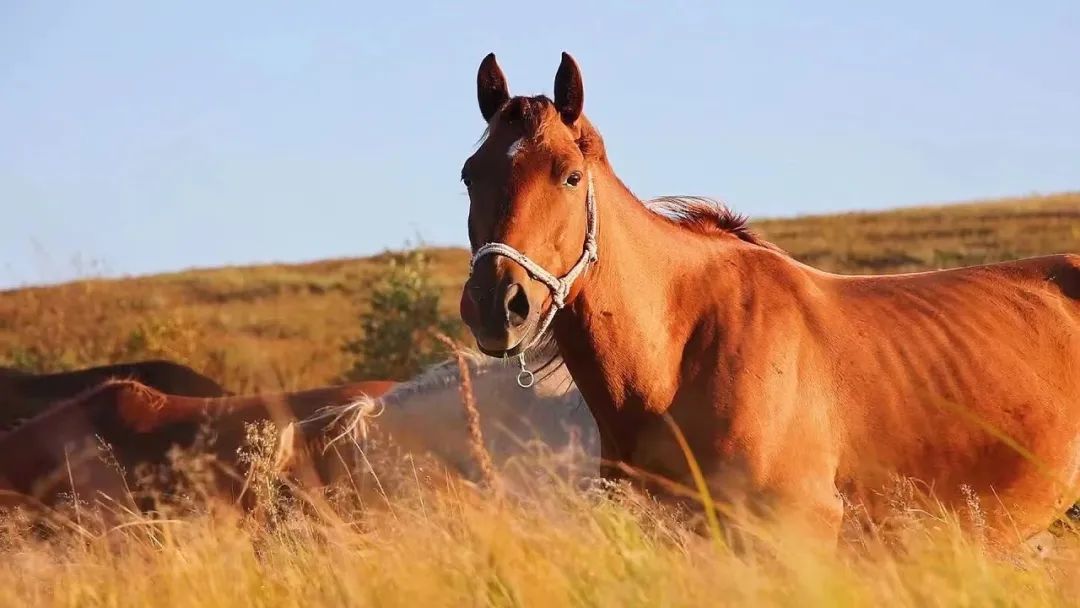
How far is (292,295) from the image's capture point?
4991 centimetres

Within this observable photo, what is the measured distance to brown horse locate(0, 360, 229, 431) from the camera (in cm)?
1238

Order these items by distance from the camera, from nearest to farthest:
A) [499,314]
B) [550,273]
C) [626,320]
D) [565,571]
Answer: [565,571]
[499,314]
[550,273]
[626,320]

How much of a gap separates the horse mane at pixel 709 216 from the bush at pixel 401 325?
71.5ft

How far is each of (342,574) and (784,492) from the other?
5.54 ft

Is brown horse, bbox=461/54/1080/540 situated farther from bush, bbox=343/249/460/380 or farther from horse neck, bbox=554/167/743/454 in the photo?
bush, bbox=343/249/460/380

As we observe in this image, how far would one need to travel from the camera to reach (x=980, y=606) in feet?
10.7

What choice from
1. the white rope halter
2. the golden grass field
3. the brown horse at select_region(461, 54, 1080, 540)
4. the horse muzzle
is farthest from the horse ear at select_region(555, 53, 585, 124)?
the golden grass field

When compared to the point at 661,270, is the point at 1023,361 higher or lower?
lower

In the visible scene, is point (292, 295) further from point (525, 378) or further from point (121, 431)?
point (525, 378)

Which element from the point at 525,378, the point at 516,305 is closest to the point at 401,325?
the point at 525,378

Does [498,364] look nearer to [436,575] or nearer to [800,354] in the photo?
[800,354]

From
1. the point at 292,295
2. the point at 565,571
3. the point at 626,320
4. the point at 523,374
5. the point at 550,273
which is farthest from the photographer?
the point at 292,295

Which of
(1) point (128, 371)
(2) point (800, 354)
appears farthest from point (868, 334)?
(1) point (128, 371)

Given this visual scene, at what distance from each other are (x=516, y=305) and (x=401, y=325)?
24.9m
